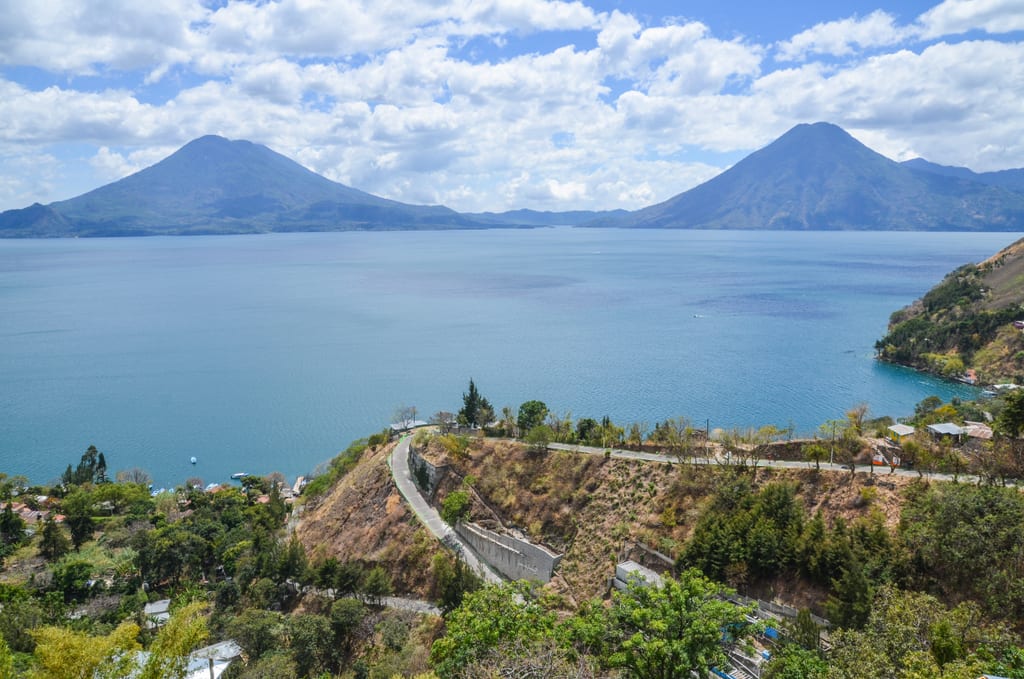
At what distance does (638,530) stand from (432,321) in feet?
252

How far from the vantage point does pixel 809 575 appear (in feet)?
73.2

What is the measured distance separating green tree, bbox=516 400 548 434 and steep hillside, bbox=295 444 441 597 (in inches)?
353

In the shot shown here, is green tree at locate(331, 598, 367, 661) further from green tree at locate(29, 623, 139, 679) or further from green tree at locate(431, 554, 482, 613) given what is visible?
green tree at locate(29, 623, 139, 679)

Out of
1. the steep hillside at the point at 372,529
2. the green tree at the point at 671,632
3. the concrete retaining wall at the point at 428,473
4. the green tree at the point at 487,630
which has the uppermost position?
the green tree at the point at 671,632

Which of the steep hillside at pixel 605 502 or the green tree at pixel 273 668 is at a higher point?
the steep hillside at pixel 605 502

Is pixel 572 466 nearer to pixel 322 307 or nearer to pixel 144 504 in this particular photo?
pixel 144 504

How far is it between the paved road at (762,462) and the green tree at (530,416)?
407cm

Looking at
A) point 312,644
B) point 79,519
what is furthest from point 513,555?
point 79,519

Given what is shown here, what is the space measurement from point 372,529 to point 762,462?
69.8 ft

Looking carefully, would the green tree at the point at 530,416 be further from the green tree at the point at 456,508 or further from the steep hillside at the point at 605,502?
the green tree at the point at 456,508

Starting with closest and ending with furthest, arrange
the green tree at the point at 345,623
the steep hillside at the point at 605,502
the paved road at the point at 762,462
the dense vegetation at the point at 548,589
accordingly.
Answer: the dense vegetation at the point at 548,589
the green tree at the point at 345,623
the paved road at the point at 762,462
the steep hillside at the point at 605,502

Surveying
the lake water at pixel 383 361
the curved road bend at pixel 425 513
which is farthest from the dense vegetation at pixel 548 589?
the lake water at pixel 383 361

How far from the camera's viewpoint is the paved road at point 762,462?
25453 millimetres

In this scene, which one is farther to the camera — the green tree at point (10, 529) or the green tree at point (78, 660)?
the green tree at point (10, 529)
